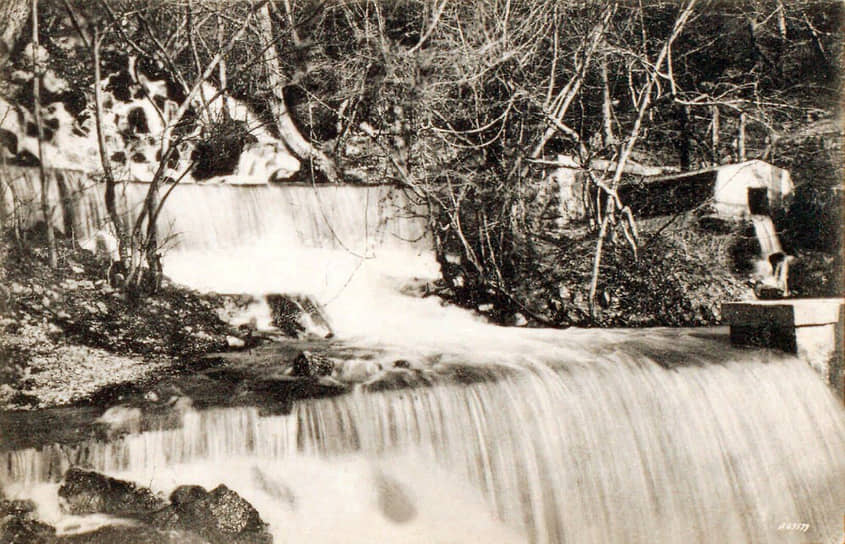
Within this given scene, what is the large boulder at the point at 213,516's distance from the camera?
3.23m

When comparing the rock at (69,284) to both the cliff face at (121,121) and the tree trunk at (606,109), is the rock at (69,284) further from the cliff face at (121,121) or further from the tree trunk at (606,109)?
the tree trunk at (606,109)

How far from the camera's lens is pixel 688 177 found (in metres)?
7.36

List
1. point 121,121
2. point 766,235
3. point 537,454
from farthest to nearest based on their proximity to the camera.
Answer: point 766,235, point 121,121, point 537,454

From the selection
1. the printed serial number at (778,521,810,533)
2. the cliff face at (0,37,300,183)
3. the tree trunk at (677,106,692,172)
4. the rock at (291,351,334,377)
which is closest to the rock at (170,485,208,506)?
the rock at (291,351,334,377)

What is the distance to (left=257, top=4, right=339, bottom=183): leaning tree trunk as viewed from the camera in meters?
6.54

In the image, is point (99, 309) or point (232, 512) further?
point (99, 309)

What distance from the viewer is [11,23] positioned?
473 centimetres

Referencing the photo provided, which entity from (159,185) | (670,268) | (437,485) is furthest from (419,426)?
(670,268)

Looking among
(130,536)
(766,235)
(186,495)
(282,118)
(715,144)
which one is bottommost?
(130,536)

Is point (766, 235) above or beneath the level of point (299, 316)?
above

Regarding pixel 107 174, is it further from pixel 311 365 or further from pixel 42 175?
pixel 311 365

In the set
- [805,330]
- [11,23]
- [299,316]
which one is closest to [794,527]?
[805,330]

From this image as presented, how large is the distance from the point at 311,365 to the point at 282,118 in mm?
3998

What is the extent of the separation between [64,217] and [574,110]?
565 cm
